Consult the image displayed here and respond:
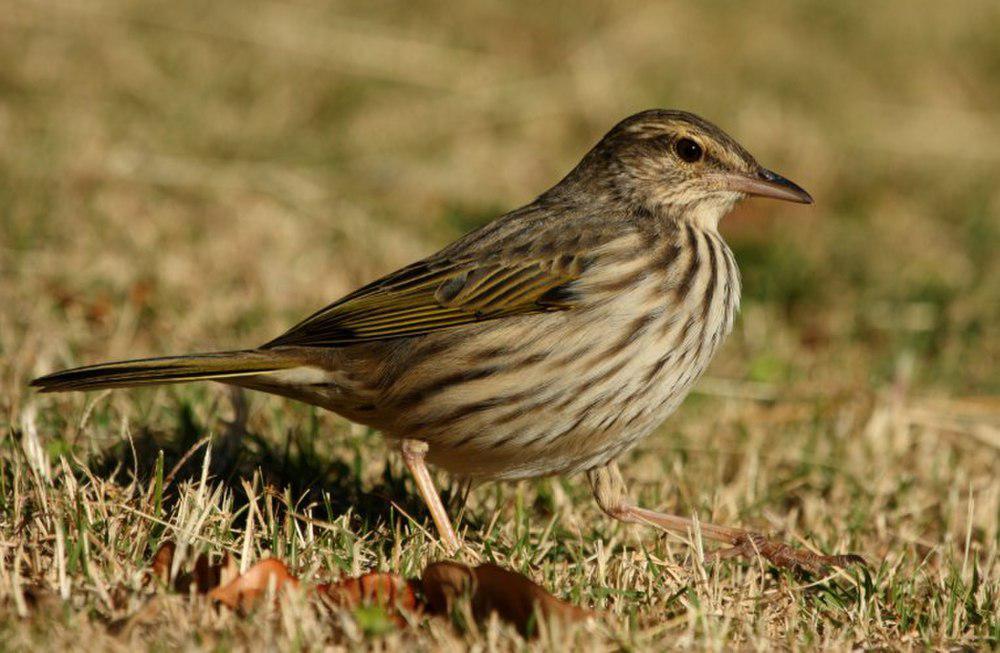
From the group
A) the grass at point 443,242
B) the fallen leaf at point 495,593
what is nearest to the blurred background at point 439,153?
the grass at point 443,242

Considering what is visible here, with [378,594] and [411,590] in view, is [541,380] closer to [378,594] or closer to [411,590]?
[411,590]

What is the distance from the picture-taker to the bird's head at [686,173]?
5805 millimetres

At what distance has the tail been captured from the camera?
4926mm

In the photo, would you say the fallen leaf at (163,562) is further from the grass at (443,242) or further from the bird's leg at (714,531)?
the bird's leg at (714,531)

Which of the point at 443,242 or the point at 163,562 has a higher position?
the point at 443,242

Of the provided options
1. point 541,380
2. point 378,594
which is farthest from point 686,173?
point 378,594

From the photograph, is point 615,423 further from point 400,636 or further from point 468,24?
point 468,24

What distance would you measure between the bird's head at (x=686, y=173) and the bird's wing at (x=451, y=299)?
0.65 meters

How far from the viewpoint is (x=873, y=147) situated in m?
11.7

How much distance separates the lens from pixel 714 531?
535 cm

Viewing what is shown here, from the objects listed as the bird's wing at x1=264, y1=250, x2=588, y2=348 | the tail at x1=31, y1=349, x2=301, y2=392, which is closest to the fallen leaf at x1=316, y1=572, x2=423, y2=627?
the tail at x1=31, y1=349, x2=301, y2=392

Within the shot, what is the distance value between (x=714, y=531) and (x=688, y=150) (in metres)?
1.61

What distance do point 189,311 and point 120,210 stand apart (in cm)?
152

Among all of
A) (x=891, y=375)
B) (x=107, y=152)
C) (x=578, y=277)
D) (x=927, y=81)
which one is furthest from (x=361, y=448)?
(x=927, y=81)
